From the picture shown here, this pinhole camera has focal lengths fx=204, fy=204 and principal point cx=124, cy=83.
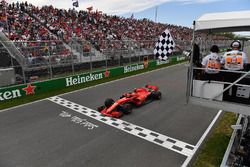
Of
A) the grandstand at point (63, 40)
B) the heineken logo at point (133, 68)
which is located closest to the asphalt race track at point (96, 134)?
the grandstand at point (63, 40)

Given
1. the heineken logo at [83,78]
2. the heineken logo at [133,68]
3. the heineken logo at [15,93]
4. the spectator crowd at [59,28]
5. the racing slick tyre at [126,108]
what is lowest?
the racing slick tyre at [126,108]

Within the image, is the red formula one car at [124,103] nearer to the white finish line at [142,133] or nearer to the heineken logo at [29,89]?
the white finish line at [142,133]

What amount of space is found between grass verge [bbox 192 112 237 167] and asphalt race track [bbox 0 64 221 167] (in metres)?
0.22

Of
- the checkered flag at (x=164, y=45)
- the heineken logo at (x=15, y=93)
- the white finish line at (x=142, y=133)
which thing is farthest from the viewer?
the checkered flag at (x=164, y=45)

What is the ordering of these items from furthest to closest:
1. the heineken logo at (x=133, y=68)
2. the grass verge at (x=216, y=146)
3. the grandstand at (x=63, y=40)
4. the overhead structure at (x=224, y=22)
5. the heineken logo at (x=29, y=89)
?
the heineken logo at (x=133, y=68), the grandstand at (x=63, y=40), the heineken logo at (x=29, y=89), the grass verge at (x=216, y=146), the overhead structure at (x=224, y=22)

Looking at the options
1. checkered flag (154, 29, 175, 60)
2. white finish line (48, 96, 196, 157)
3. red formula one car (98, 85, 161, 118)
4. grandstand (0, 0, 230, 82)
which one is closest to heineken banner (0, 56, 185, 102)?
grandstand (0, 0, 230, 82)

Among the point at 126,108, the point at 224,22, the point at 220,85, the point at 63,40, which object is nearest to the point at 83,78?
the point at 63,40

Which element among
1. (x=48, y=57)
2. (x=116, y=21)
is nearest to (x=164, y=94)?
(x=48, y=57)

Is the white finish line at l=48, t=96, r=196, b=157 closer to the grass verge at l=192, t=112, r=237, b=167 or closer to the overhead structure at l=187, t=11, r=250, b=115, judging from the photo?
the grass verge at l=192, t=112, r=237, b=167

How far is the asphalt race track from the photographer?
4441mm

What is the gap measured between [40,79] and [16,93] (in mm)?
1470

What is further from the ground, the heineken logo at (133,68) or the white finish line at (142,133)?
the heineken logo at (133,68)

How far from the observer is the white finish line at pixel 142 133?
4.93m

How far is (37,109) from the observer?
7398 millimetres
